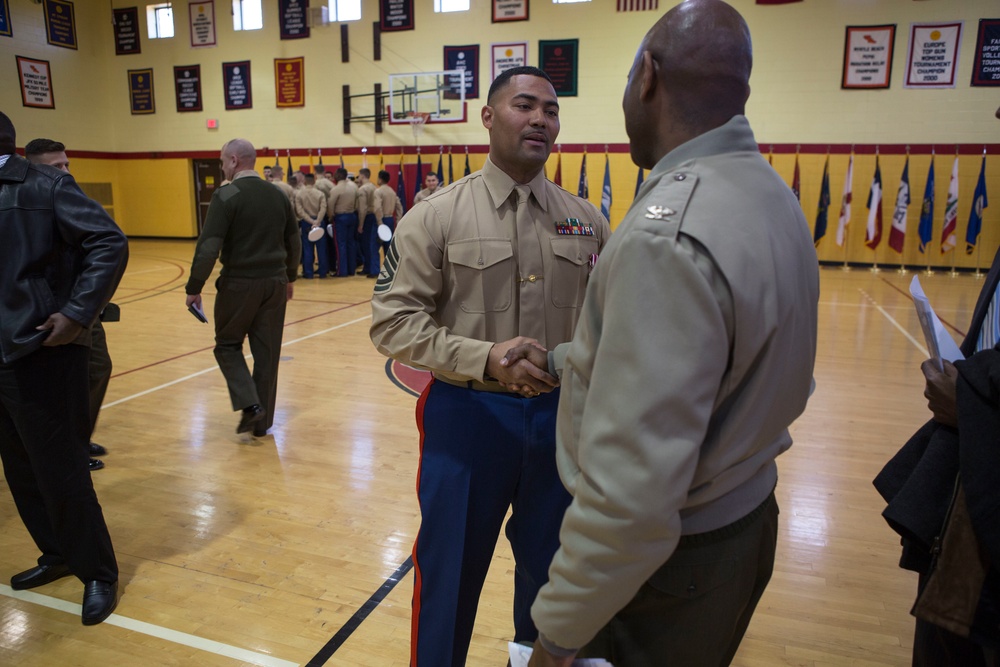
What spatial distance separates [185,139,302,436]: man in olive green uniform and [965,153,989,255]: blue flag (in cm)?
1265

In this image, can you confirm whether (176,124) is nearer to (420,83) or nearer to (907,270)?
(420,83)

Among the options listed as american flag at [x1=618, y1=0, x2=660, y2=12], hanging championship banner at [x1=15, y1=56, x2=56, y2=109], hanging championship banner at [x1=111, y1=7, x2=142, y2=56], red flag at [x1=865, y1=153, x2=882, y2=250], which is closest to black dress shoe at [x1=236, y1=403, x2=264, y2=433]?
american flag at [x1=618, y1=0, x2=660, y2=12]

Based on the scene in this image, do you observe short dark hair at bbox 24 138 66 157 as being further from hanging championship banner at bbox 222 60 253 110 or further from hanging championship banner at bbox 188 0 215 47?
hanging championship banner at bbox 188 0 215 47

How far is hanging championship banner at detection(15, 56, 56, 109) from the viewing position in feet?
50.9

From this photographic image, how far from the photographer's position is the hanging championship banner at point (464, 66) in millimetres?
14633

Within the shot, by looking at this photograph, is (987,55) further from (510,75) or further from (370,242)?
(510,75)

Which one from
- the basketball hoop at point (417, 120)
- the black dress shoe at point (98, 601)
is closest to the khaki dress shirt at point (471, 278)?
the black dress shoe at point (98, 601)

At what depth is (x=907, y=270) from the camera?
13312 mm

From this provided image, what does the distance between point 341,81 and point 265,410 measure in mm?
12920

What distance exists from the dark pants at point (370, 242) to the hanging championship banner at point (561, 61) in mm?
4800

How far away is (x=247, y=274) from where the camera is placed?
4203 mm

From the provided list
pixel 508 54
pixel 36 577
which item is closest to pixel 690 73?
pixel 36 577

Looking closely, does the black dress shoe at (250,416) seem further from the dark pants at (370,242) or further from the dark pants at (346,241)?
the dark pants at (370,242)

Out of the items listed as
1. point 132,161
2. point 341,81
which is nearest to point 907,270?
point 341,81
